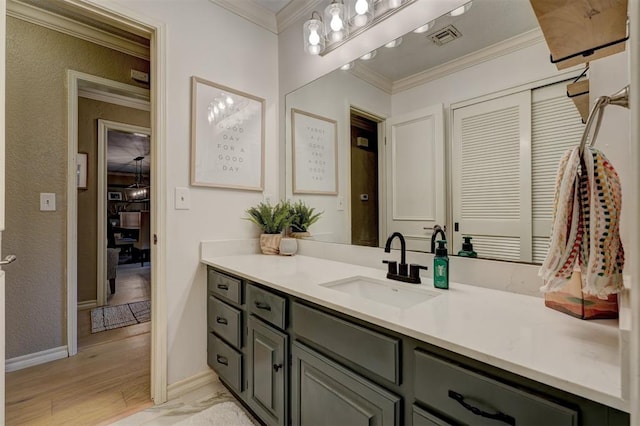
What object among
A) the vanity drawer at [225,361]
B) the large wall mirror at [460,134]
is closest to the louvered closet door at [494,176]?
the large wall mirror at [460,134]

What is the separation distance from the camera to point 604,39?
2.41 ft

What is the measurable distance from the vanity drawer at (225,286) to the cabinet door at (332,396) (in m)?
0.49

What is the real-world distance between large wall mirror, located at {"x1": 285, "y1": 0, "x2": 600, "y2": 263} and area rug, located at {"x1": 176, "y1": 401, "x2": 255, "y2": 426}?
1.09 metres

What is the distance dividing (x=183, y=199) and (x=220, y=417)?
1.20 meters

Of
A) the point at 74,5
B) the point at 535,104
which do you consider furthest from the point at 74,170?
the point at 535,104

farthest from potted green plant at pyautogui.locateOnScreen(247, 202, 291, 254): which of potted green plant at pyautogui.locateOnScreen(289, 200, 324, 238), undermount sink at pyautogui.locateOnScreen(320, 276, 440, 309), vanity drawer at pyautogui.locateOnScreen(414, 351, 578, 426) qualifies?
vanity drawer at pyautogui.locateOnScreen(414, 351, 578, 426)

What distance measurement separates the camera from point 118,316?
9.95 feet

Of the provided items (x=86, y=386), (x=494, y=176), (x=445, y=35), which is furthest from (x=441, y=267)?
(x=86, y=386)

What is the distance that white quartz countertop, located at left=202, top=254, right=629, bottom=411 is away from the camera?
1.91 feet

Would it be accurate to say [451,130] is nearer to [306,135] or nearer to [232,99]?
[306,135]

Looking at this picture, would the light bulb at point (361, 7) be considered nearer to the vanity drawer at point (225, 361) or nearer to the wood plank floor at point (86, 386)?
the vanity drawer at point (225, 361)

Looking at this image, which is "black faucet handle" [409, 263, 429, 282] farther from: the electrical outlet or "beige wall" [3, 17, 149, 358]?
"beige wall" [3, 17, 149, 358]

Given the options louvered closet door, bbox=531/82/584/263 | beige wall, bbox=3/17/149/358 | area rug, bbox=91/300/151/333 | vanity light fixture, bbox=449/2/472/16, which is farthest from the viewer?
area rug, bbox=91/300/151/333

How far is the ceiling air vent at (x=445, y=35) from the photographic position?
1334 mm
